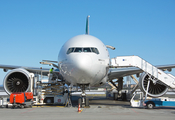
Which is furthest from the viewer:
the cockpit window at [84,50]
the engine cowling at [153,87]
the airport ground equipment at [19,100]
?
the engine cowling at [153,87]

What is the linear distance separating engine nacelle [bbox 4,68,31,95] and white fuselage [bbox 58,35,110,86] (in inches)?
145

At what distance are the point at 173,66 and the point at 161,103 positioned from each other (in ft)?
14.0

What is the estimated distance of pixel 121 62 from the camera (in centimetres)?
1273

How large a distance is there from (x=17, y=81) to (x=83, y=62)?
6390 millimetres

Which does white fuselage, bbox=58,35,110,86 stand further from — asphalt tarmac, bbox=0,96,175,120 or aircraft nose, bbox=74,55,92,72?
asphalt tarmac, bbox=0,96,175,120

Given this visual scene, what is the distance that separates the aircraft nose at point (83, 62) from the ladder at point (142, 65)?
7.96 ft

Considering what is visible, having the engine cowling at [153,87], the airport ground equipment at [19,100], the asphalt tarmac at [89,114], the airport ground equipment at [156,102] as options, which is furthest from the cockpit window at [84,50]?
the engine cowling at [153,87]

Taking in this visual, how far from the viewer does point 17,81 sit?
14.8 metres

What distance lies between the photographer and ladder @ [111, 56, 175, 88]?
1273 centimetres

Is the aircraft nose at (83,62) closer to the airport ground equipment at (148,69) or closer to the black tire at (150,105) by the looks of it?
the airport ground equipment at (148,69)

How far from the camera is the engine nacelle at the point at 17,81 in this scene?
47.0ft

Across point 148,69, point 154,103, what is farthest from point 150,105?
point 148,69

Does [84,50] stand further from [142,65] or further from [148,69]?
[148,69]

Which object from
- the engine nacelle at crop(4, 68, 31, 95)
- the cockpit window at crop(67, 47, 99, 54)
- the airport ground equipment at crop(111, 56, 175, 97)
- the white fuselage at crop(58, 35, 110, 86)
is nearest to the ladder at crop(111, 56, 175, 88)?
the airport ground equipment at crop(111, 56, 175, 97)
